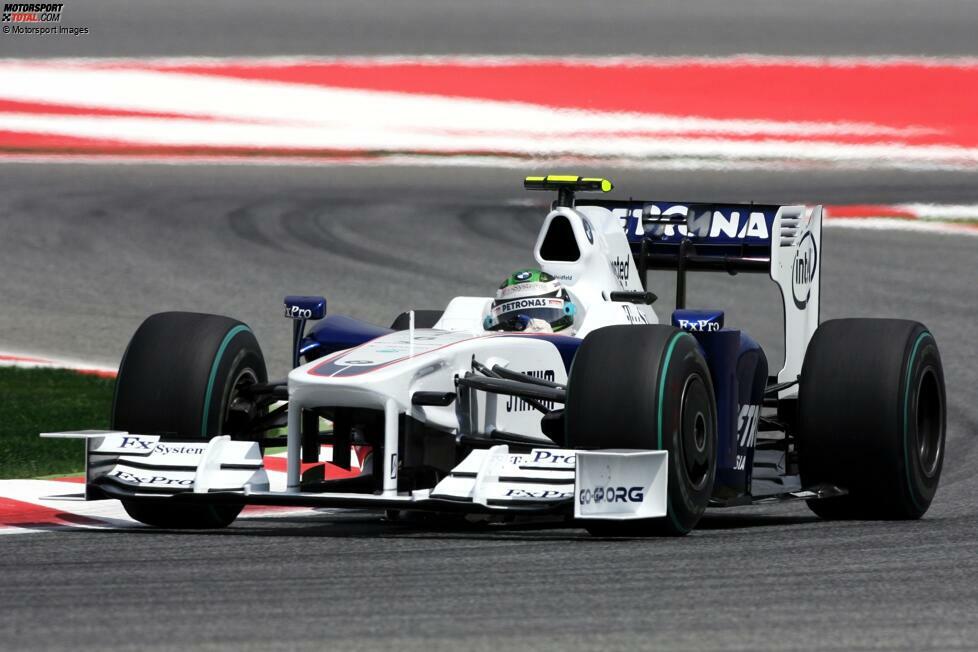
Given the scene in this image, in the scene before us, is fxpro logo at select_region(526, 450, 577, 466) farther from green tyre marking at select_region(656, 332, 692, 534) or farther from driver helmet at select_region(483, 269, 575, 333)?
driver helmet at select_region(483, 269, 575, 333)

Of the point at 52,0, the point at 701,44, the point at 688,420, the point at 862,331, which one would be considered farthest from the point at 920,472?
the point at 52,0

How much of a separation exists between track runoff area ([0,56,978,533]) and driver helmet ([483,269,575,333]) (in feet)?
46.1

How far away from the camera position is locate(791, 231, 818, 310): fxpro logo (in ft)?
37.9

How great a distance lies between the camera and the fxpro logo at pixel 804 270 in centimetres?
1156

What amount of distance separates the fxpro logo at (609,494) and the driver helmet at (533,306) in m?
1.83

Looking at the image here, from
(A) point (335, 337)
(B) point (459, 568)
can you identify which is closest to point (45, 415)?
(A) point (335, 337)

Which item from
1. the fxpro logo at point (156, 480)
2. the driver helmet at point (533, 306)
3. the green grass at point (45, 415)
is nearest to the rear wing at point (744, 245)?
the driver helmet at point (533, 306)

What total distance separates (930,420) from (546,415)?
8.10 feet

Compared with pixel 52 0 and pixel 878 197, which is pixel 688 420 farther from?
pixel 52 0

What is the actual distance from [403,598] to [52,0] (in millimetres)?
29133

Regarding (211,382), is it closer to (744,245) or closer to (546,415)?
(546,415)

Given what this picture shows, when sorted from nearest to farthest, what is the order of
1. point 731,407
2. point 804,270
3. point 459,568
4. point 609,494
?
point 459,568
point 609,494
point 731,407
point 804,270

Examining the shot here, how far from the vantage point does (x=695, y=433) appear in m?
8.95

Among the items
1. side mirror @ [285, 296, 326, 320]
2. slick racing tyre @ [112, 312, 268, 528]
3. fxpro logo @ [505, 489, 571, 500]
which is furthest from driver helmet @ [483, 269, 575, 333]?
fxpro logo @ [505, 489, 571, 500]
